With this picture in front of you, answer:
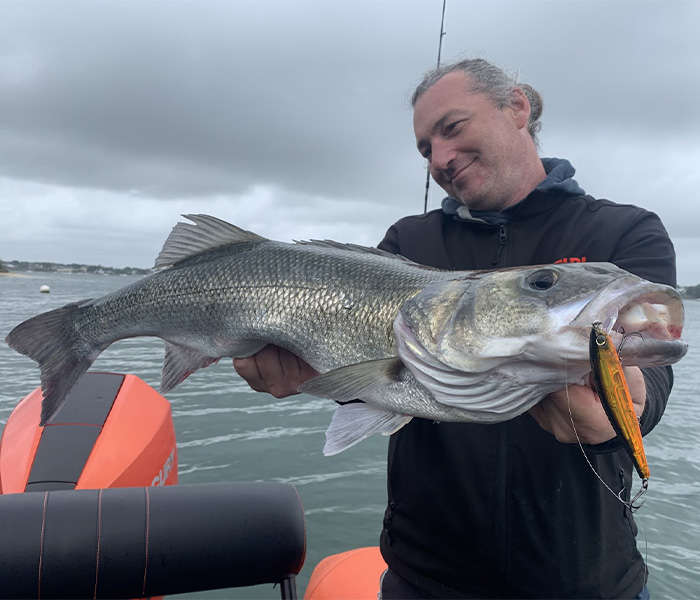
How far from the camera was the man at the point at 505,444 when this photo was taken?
2242 mm

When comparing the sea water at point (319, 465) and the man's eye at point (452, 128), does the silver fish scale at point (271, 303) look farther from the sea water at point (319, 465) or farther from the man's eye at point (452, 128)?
the sea water at point (319, 465)

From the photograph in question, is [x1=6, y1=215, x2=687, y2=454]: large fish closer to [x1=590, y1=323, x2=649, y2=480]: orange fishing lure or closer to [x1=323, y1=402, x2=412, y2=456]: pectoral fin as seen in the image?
[x1=323, y1=402, x2=412, y2=456]: pectoral fin

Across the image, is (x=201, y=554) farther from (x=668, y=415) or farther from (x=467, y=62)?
(x=668, y=415)

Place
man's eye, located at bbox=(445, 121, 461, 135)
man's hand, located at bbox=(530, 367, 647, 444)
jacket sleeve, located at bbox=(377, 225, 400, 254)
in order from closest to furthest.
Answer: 1. man's hand, located at bbox=(530, 367, 647, 444)
2. man's eye, located at bbox=(445, 121, 461, 135)
3. jacket sleeve, located at bbox=(377, 225, 400, 254)

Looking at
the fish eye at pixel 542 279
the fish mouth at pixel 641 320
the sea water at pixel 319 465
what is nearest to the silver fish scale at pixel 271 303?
the fish eye at pixel 542 279

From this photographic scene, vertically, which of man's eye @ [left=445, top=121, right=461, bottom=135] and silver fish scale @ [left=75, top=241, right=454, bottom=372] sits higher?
man's eye @ [left=445, top=121, right=461, bottom=135]

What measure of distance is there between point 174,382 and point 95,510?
28.3 inches

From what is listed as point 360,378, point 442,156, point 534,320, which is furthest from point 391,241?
point 534,320

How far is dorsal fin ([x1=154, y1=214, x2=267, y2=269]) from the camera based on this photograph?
2826 millimetres

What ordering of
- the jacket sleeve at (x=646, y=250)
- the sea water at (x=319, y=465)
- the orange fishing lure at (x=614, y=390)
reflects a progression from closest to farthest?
1. the orange fishing lure at (x=614, y=390)
2. the jacket sleeve at (x=646, y=250)
3. the sea water at (x=319, y=465)

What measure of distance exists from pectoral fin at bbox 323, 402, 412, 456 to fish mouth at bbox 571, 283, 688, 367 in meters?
0.84

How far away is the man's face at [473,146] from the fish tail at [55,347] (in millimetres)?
2308

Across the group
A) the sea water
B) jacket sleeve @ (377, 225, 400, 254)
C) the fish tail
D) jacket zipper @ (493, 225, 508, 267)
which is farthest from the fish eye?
the sea water

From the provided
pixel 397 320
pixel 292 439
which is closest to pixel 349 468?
pixel 292 439
